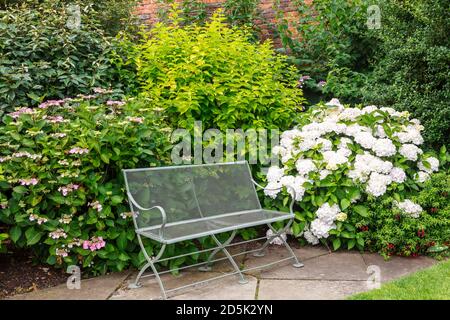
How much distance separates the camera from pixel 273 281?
391 centimetres

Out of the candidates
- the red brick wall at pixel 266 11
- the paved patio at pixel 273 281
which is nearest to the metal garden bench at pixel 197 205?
the paved patio at pixel 273 281

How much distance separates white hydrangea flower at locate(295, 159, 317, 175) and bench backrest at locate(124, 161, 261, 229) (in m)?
0.56

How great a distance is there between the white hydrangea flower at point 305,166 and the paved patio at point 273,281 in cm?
86

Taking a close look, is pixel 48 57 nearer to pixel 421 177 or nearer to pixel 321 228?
pixel 321 228

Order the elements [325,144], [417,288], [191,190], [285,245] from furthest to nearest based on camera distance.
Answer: [325,144], [285,245], [191,190], [417,288]

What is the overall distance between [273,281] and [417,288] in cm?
113

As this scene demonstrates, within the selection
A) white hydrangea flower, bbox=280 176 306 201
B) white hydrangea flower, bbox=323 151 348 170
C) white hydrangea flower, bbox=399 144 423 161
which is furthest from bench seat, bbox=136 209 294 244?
white hydrangea flower, bbox=399 144 423 161

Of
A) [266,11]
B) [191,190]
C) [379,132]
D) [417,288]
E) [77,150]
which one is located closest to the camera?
[417,288]

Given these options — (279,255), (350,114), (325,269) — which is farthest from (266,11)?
(325,269)

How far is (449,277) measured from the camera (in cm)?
376

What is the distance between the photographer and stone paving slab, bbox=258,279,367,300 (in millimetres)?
3539

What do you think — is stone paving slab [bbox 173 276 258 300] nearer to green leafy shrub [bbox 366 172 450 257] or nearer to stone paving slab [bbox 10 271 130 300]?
stone paving slab [bbox 10 271 130 300]

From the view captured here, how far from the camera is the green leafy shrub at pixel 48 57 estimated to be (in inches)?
185
